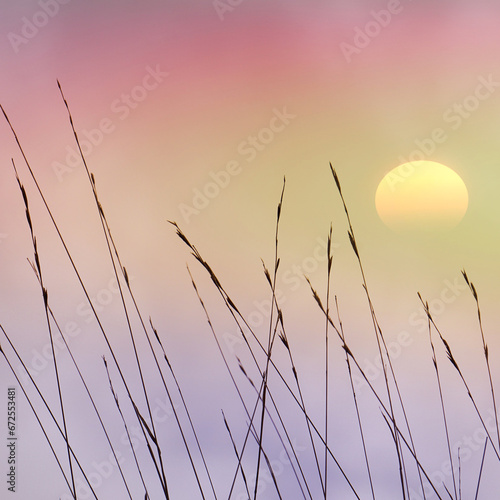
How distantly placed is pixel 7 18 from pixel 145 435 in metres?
2.29

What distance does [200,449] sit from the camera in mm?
962

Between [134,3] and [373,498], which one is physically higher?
[134,3]

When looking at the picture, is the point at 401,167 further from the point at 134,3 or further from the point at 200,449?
the point at 200,449

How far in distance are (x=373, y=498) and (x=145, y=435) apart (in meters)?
0.47

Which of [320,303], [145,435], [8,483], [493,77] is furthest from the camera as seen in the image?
[493,77]

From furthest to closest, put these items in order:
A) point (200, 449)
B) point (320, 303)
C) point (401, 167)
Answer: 1. point (401, 167)
2. point (200, 449)
3. point (320, 303)

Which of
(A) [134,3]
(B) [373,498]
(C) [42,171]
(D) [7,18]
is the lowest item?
(B) [373,498]

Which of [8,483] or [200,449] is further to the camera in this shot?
[8,483]

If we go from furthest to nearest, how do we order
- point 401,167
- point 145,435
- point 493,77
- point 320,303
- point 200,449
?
1. point 401,167
2. point 493,77
3. point 200,449
4. point 320,303
5. point 145,435

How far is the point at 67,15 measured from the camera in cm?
250

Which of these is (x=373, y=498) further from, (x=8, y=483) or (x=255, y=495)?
(x=8, y=483)

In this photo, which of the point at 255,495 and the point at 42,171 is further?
the point at 42,171

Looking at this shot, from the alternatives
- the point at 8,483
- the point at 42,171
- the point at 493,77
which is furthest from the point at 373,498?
the point at 493,77

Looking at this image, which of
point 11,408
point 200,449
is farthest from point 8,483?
point 200,449
